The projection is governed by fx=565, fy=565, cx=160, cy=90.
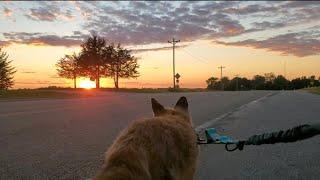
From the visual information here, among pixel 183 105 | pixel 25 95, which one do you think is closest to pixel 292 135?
pixel 183 105

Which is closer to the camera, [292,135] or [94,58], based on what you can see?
[292,135]

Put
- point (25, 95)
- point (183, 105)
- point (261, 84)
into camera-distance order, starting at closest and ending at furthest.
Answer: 1. point (183, 105)
2. point (25, 95)
3. point (261, 84)

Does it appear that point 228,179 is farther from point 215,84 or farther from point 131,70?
point 215,84

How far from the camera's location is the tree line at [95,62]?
94.8 metres

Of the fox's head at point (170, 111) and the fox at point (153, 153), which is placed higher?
the fox's head at point (170, 111)

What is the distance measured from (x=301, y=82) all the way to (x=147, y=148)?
656 feet

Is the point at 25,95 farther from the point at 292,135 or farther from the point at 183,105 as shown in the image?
the point at 292,135

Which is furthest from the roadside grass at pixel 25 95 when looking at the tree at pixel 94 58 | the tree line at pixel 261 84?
the tree line at pixel 261 84

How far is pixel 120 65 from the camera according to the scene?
99.2 m

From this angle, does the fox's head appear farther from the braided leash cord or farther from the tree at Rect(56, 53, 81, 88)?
the tree at Rect(56, 53, 81, 88)

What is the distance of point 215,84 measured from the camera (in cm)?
19388

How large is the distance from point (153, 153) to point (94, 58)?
301 ft

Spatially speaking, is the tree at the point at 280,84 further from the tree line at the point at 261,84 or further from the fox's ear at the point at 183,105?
the fox's ear at the point at 183,105

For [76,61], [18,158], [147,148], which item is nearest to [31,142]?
[18,158]
